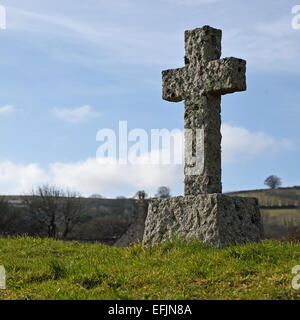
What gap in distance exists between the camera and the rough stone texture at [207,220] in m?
8.30

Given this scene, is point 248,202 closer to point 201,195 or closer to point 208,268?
point 201,195

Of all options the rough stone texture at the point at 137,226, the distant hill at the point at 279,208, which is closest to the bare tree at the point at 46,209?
the rough stone texture at the point at 137,226

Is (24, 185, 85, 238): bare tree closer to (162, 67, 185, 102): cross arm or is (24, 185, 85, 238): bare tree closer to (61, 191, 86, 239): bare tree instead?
(61, 191, 86, 239): bare tree

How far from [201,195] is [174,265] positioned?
1757 mm

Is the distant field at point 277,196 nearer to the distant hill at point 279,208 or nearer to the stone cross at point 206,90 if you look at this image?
the distant hill at point 279,208

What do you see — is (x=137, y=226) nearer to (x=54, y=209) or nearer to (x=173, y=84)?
(x=54, y=209)

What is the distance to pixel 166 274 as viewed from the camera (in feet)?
22.6

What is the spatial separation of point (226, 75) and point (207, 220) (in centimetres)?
281

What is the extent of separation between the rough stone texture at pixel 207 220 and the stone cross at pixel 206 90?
456 mm

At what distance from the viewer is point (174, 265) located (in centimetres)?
735
